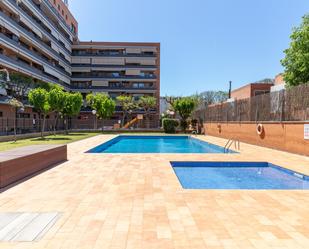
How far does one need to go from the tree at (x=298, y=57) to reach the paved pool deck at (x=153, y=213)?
53.1ft

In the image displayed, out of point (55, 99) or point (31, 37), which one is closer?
point (55, 99)

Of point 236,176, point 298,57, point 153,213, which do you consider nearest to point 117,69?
point 298,57

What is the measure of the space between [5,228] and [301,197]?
5619 mm

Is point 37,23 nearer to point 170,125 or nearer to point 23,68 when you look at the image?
point 23,68

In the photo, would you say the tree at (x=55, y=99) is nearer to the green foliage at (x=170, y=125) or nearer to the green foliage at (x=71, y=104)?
the green foliage at (x=71, y=104)

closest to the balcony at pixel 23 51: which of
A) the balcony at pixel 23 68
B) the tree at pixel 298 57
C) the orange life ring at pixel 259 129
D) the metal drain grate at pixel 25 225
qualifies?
the balcony at pixel 23 68

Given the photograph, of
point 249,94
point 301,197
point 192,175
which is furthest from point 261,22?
point 301,197

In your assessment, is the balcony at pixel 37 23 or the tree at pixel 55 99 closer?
the tree at pixel 55 99

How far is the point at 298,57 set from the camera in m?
19.2

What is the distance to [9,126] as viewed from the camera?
23.2m

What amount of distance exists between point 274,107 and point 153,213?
41.5 ft

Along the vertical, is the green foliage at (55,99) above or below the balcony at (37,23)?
below

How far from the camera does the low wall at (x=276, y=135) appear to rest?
12.1 meters

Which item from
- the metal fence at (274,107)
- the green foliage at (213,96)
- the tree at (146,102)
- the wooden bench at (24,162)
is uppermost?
the green foliage at (213,96)
